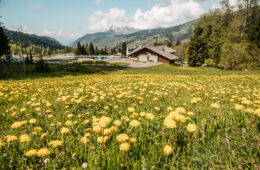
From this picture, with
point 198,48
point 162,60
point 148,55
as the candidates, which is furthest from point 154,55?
point 198,48

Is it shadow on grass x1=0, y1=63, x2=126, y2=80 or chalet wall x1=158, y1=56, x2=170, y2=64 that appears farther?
chalet wall x1=158, y1=56, x2=170, y2=64

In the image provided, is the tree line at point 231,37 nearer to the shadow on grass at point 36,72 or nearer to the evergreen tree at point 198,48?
the evergreen tree at point 198,48

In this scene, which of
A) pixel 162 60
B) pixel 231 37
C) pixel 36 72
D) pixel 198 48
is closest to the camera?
pixel 36 72

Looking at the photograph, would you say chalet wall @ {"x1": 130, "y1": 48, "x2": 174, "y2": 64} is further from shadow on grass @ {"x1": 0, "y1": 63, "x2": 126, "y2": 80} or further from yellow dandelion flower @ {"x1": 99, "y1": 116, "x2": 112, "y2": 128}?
yellow dandelion flower @ {"x1": 99, "y1": 116, "x2": 112, "y2": 128}

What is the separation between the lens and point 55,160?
4.41ft

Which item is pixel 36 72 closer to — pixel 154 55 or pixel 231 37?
pixel 154 55

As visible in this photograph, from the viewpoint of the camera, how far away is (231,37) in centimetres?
2920

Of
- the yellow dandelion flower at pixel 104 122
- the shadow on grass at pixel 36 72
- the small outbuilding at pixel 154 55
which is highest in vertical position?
the small outbuilding at pixel 154 55

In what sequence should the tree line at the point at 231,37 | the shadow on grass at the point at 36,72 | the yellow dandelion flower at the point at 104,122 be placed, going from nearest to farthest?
the yellow dandelion flower at the point at 104,122, the shadow on grass at the point at 36,72, the tree line at the point at 231,37

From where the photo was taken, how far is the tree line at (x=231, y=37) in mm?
25719

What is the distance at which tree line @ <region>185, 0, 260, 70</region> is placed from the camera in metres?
25.7

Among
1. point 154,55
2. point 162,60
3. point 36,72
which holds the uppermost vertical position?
point 154,55

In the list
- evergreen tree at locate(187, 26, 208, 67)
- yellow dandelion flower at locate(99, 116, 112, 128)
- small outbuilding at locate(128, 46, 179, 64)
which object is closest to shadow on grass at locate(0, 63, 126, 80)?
yellow dandelion flower at locate(99, 116, 112, 128)

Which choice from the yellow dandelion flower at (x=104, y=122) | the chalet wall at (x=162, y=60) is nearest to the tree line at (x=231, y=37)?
the chalet wall at (x=162, y=60)
